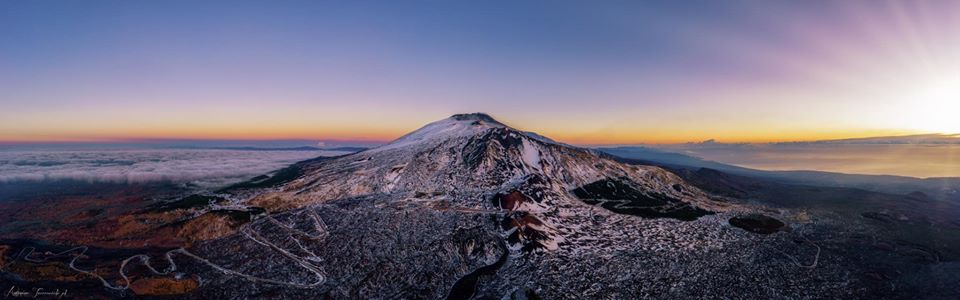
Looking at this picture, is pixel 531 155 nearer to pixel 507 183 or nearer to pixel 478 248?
pixel 507 183

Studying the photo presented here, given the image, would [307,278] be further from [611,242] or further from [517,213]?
[611,242]

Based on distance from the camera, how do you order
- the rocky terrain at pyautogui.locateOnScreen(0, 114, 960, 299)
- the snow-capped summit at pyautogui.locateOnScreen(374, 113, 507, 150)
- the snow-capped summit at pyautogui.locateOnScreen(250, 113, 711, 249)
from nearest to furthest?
the rocky terrain at pyautogui.locateOnScreen(0, 114, 960, 299), the snow-capped summit at pyautogui.locateOnScreen(250, 113, 711, 249), the snow-capped summit at pyautogui.locateOnScreen(374, 113, 507, 150)

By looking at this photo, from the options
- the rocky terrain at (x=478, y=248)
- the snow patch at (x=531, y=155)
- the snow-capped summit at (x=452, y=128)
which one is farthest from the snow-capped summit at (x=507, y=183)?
the snow-capped summit at (x=452, y=128)

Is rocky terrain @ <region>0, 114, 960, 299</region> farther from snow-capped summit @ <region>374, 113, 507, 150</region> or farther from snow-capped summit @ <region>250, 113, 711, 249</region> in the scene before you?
snow-capped summit @ <region>374, 113, 507, 150</region>

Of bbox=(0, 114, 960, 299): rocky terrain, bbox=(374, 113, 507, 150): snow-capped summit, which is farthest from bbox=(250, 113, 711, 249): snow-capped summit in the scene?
bbox=(374, 113, 507, 150): snow-capped summit

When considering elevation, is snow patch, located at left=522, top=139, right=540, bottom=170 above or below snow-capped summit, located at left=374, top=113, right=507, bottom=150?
below

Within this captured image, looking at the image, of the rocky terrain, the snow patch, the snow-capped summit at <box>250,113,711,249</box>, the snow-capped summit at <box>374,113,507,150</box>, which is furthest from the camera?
the snow-capped summit at <box>374,113,507,150</box>

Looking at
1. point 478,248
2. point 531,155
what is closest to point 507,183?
point 531,155

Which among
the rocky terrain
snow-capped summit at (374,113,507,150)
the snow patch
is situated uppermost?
snow-capped summit at (374,113,507,150)
